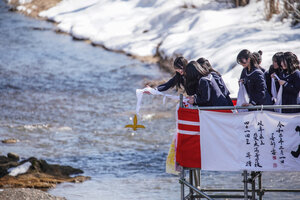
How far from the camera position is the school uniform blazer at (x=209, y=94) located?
7.03 m

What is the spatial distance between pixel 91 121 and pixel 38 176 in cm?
591

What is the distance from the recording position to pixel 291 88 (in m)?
7.47

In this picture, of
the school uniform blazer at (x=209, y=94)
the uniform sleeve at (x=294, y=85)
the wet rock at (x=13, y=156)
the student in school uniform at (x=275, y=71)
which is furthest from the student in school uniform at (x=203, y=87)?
the wet rock at (x=13, y=156)

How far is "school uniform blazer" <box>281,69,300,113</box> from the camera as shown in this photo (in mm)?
7477

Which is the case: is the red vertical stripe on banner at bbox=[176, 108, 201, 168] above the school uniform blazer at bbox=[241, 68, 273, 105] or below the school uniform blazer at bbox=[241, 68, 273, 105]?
below

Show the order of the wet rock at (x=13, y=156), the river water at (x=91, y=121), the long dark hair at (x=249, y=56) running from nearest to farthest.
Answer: the long dark hair at (x=249, y=56) < the river water at (x=91, y=121) < the wet rock at (x=13, y=156)

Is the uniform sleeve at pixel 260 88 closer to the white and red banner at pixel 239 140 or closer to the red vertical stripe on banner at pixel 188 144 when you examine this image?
the white and red banner at pixel 239 140

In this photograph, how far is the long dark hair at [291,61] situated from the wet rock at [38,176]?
5728mm

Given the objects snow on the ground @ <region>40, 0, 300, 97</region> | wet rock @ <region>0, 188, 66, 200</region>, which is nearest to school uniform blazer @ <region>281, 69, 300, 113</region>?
wet rock @ <region>0, 188, 66, 200</region>

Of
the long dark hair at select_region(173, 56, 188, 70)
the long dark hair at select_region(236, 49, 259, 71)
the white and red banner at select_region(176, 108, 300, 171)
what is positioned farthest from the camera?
the long dark hair at select_region(173, 56, 188, 70)

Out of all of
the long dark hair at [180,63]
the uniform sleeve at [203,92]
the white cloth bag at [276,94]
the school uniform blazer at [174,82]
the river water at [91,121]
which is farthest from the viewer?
the river water at [91,121]

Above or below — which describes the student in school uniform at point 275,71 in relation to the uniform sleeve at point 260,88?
above

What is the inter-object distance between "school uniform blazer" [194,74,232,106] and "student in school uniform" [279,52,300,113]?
2.94 ft

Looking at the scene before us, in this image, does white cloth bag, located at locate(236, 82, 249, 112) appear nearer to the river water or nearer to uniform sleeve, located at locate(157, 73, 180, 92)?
uniform sleeve, located at locate(157, 73, 180, 92)
